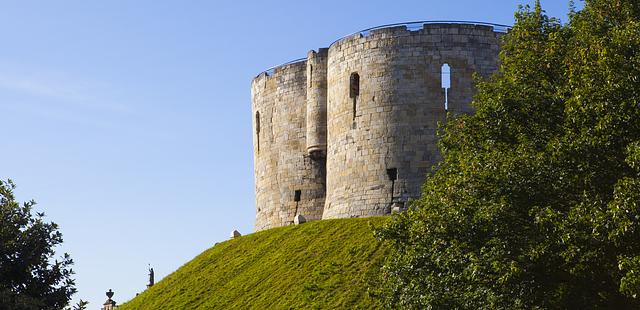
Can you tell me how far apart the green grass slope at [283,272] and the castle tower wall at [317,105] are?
15.6ft

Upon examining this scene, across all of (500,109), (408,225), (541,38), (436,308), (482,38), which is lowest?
(436,308)

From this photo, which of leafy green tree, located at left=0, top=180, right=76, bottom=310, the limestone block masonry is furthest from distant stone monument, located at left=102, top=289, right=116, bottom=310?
leafy green tree, located at left=0, top=180, right=76, bottom=310

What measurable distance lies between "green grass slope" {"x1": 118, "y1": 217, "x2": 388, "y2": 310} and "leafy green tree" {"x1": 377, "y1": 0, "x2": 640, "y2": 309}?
11.8m

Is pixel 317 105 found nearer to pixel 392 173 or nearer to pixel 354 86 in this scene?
pixel 354 86

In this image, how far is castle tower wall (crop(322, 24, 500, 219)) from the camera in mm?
58344

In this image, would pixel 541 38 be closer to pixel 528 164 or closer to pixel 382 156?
pixel 528 164

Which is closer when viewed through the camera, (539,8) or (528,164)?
(528,164)

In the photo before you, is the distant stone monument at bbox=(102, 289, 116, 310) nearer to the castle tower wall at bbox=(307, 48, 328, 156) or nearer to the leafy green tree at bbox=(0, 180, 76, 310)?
the castle tower wall at bbox=(307, 48, 328, 156)

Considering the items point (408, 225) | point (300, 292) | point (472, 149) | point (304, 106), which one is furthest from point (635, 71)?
point (304, 106)

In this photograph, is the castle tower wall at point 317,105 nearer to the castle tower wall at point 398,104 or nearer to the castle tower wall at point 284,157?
the castle tower wall at point 284,157

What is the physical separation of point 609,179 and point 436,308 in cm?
566

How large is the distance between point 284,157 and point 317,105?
12.7 feet

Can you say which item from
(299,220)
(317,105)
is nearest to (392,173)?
(299,220)

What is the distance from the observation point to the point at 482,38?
59.4 m
